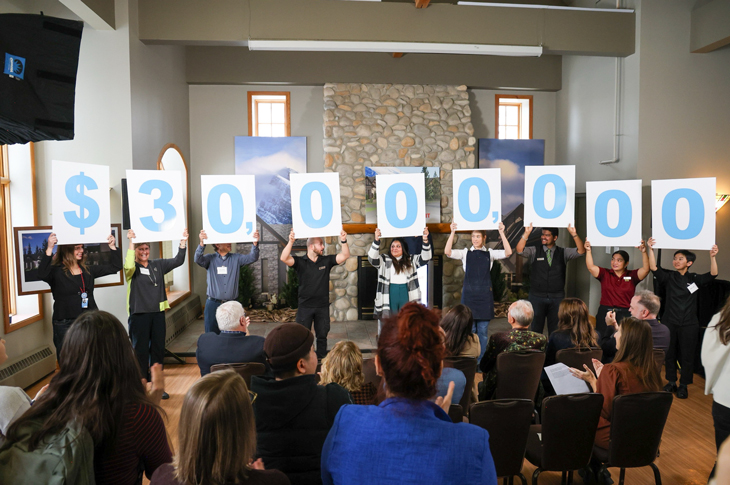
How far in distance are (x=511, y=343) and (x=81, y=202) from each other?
332cm

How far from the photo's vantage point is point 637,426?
7.47 ft

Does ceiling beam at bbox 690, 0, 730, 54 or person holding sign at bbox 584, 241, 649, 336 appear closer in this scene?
person holding sign at bbox 584, 241, 649, 336

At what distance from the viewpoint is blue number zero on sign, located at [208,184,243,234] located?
13.5ft

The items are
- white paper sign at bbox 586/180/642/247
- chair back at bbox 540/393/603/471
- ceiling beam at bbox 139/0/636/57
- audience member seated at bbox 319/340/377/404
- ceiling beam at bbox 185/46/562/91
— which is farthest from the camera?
ceiling beam at bbox 185/46/562/91

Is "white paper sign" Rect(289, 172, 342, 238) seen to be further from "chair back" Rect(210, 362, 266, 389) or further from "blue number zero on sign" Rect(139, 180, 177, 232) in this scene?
"chair back" Rect(210, 362, 266, 389)

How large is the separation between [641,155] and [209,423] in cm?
603

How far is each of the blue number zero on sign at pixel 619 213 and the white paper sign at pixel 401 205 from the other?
5.87 feet

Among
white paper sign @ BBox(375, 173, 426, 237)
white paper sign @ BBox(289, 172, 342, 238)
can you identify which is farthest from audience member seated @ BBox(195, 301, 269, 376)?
white paper sign @ BBox(375, 173, 426, 237)

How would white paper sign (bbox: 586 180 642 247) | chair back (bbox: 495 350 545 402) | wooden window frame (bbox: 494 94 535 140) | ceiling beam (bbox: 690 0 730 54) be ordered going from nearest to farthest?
1. chair back (bbox: 495 350 545 402)
2. white paper sign (bbox: 586 180 642 247)
3. ceiling beam (bbox: 690 0 730 54)
4. wooden window frame (bbox: 494 94 535 140)

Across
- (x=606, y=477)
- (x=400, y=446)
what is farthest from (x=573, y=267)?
(x=400, y=446)

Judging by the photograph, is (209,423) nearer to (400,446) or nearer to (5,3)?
(400,446)

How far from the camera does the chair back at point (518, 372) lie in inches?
108

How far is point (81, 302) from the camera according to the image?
3.70 meters

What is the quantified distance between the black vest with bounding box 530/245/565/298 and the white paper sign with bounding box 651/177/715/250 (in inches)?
34.9
